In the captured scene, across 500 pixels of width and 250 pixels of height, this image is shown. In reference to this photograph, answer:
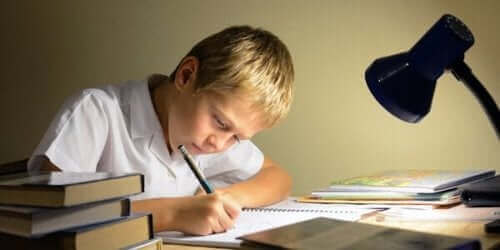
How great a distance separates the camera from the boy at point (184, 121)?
1075mm

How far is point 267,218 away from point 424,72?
36 cm

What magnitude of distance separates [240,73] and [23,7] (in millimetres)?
955

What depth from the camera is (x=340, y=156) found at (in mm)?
1511

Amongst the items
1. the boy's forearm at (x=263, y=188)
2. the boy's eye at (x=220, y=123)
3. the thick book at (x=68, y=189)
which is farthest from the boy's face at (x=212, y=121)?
the thick book at (x=68, y=189)

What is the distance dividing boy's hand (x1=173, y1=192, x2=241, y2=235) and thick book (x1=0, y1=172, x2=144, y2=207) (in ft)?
0.60

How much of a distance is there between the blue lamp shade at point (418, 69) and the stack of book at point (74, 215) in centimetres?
34

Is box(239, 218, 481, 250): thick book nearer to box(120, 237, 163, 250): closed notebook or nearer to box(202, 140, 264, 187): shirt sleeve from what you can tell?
box(120, 237, 163, 250): closed notebook

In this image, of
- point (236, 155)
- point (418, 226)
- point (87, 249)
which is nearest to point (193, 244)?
point (87, 249)

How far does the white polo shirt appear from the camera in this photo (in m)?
1.08

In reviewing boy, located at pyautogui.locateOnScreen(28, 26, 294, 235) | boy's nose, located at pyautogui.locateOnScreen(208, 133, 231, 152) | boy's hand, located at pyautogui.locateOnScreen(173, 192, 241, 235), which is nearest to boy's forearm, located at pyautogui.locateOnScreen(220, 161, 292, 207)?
boy, located at pyautogui.locateOnScreen(28, 26, 294, 235)

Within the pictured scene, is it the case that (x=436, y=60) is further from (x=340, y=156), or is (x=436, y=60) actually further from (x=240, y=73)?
(x=340, y=156)

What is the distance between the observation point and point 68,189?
0.67 m

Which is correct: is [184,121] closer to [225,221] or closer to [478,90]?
[225,221]

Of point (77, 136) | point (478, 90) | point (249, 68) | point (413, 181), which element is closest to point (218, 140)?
point (249, 68)
